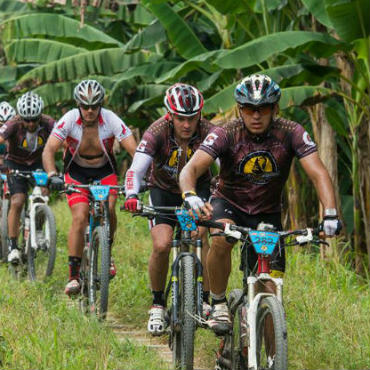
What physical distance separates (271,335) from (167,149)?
8.03 feet

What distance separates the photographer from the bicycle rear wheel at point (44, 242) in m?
9.86

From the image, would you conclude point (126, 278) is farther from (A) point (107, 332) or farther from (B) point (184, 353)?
(B) point (184, 353)

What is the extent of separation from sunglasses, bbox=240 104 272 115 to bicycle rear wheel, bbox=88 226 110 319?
2.53 metres

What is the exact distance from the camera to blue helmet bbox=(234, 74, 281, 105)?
557cm

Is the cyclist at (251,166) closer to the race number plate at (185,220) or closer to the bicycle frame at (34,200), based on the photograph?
the race number plate at (185,220)

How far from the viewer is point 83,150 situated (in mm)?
8609

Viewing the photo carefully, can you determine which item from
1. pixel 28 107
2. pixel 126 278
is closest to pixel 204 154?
pixel 126 278

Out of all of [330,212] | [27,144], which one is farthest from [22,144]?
[330,212]

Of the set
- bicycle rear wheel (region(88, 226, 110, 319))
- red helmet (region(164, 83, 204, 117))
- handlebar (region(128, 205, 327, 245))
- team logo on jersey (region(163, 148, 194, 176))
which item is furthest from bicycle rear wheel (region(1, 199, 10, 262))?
handlebar (region(128, 205, 327, 245))

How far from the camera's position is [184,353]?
5758 millimetres

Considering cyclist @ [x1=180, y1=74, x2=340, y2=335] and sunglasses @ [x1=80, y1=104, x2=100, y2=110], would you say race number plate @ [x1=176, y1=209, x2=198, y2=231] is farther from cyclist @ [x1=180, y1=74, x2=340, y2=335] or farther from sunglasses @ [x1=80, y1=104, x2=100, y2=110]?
sunglasses @ [x1=80, y1=104, x2=100, y2=110]

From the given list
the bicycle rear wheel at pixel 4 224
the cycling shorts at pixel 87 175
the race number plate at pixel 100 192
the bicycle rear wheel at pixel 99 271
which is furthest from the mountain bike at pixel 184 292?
the bicycle rear wheel at pixel 4 224

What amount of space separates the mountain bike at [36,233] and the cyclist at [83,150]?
109 centimetres

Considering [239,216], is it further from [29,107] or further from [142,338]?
[29,107]
